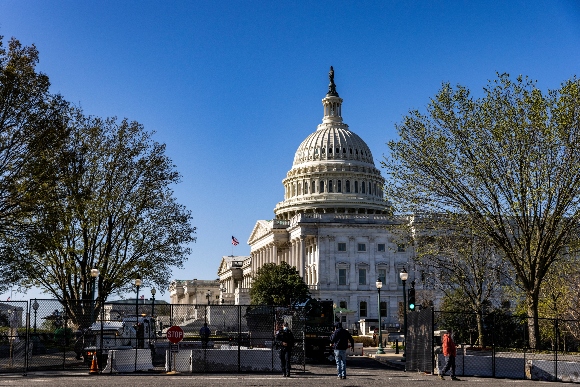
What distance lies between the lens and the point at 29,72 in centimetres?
3956

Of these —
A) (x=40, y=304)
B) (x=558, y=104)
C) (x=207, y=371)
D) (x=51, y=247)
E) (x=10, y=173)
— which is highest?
(x=558, y=104)

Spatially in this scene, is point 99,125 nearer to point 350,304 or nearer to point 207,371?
point 207,371

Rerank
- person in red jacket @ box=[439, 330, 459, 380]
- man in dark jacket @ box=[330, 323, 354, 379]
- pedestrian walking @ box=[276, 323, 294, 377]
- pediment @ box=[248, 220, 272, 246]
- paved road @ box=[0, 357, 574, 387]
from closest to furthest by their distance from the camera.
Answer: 1. paved road @ box=[0, 357, 574, 387]
2. man in dark jacket @ box=[330, 323, 354, 379]
3. person in red jacket @ box=[439, 330, 459, 380]
4. pedestrian walking @ box=[276, 323, 294, 377]
5. pediment @ box=[248, 220, 272, 246]

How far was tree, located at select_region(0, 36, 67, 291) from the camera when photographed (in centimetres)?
3828

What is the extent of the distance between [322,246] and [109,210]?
78.1m

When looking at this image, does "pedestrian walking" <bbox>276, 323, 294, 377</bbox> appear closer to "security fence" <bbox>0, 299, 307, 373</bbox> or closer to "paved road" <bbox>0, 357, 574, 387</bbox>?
"paved road" <bbox>0, 357, 574, 387</bbox>

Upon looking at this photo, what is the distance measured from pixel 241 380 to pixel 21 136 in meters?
16.4

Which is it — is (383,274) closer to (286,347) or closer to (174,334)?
(174,334)

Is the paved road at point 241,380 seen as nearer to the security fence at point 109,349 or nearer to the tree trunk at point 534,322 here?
the security fence at point 109,349

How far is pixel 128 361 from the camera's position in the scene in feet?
112

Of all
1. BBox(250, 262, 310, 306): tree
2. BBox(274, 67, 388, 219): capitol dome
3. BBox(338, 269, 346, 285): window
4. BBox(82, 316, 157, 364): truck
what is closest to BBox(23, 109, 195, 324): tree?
BBox(82, 316, 157, 364): truck

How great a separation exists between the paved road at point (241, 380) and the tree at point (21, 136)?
868cm

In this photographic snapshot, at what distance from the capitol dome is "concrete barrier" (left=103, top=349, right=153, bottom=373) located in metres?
120

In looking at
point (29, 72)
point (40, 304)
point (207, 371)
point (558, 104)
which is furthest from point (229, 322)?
point (558, 104)
